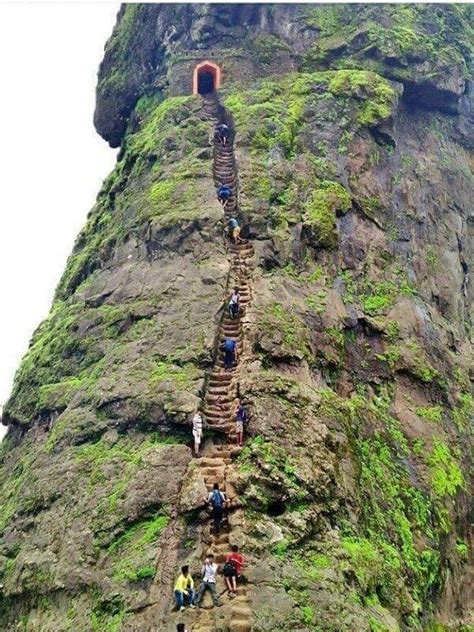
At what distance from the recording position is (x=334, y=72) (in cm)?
3844

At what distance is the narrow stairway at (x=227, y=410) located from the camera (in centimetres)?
1923

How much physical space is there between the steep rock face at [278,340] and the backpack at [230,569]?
55 centimetres

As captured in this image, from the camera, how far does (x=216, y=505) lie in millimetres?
21141

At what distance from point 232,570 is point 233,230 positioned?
14.5m

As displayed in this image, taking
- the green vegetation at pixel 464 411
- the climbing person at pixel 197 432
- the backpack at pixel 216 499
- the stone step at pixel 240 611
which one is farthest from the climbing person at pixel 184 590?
the green vegetation at pixel 464 411

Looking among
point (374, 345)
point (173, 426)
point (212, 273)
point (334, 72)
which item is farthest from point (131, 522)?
point (334, 72)

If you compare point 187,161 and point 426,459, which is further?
point 187,161

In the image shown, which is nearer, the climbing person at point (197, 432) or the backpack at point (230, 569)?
the backpack at point (230, 569)

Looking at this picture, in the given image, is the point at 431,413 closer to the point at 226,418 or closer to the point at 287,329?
the point at 287,329

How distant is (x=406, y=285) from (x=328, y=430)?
33.8 feet

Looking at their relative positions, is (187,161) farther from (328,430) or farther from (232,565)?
(232,565)

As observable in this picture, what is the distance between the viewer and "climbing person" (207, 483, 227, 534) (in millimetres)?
21125

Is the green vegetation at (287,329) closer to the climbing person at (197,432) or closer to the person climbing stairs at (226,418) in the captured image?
the person climbing stairs at (226,418)

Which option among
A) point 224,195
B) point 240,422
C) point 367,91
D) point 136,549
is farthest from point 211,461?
point 367,91
